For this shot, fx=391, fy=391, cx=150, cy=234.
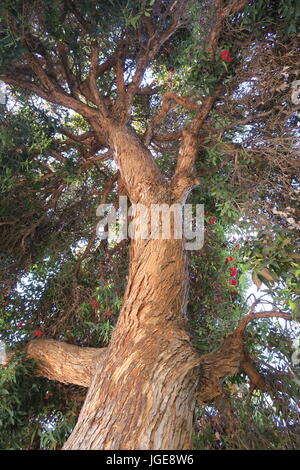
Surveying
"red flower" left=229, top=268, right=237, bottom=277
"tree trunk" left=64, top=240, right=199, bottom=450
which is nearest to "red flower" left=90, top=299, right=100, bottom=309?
"tree trunk" left=64, top=240, right=199, bottom=450

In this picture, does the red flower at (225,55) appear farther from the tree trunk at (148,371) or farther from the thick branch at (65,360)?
the thick branch at (65,360)

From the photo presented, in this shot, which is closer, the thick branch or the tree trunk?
the tree trunk

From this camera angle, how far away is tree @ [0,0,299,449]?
2428 mm

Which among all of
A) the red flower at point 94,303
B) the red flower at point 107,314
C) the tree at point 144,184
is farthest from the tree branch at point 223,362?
the red flower at point 94,303

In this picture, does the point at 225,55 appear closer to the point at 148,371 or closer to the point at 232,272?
the point at 232,272

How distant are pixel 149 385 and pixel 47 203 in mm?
2999

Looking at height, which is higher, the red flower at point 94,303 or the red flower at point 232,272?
the red flower at point 232,272

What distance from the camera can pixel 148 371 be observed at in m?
2.38

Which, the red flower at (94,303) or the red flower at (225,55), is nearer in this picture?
the red flower at (225,55)

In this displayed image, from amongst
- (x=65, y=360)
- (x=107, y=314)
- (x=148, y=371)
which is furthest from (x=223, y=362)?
(x=107, y=314)

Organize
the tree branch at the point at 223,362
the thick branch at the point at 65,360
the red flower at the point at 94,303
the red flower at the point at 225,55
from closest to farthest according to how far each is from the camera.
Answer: the tree branch at the point at 223,362
the thick branch at the point at 65,360
the red flower at the point at 225,55
the red flower at the point at 94,303

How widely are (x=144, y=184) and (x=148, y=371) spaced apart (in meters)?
1.79

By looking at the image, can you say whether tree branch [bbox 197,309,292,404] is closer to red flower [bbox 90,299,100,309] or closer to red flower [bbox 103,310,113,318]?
red flower [bbox 103,310,113,318]

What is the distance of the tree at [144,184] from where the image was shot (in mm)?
2428
